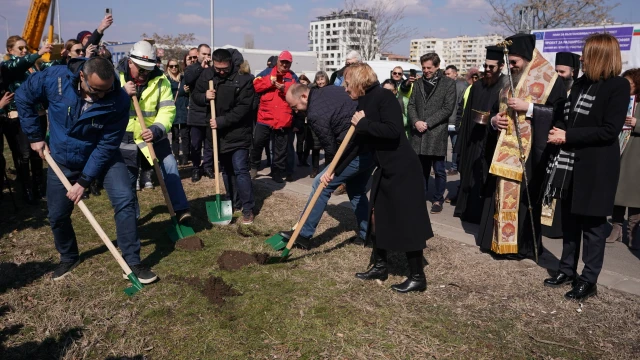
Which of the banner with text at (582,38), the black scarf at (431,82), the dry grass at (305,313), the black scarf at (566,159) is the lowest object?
the dry grass at (305,313)

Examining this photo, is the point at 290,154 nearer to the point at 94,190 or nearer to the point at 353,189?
the point at 94,190

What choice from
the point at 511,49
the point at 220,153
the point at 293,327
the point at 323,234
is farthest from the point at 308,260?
the point at 511,49

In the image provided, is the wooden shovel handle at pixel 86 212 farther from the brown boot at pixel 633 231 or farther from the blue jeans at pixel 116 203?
the brown boot at pixel 633 231

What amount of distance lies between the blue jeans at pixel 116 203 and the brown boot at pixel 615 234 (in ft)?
16.9

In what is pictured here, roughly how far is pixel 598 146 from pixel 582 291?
1.19 m

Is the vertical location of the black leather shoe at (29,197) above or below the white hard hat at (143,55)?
below

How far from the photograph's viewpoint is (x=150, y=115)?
5.57 m

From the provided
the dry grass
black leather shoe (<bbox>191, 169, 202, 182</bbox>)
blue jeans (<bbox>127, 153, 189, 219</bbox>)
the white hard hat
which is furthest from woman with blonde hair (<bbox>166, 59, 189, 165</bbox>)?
the dry grass

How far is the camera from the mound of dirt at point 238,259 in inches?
187

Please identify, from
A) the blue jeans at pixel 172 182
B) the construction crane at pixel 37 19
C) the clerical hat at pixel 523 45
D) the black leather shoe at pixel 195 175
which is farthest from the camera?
the construction crane at pixel 37 19

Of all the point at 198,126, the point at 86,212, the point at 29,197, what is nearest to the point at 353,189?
the point at 86,212

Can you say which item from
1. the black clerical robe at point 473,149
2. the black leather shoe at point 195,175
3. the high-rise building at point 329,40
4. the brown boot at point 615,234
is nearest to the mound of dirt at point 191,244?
the black clerical robe at point 473,149

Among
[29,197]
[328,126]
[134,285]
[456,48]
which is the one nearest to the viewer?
[134,285]

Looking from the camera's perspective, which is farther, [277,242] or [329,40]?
[329,40]
